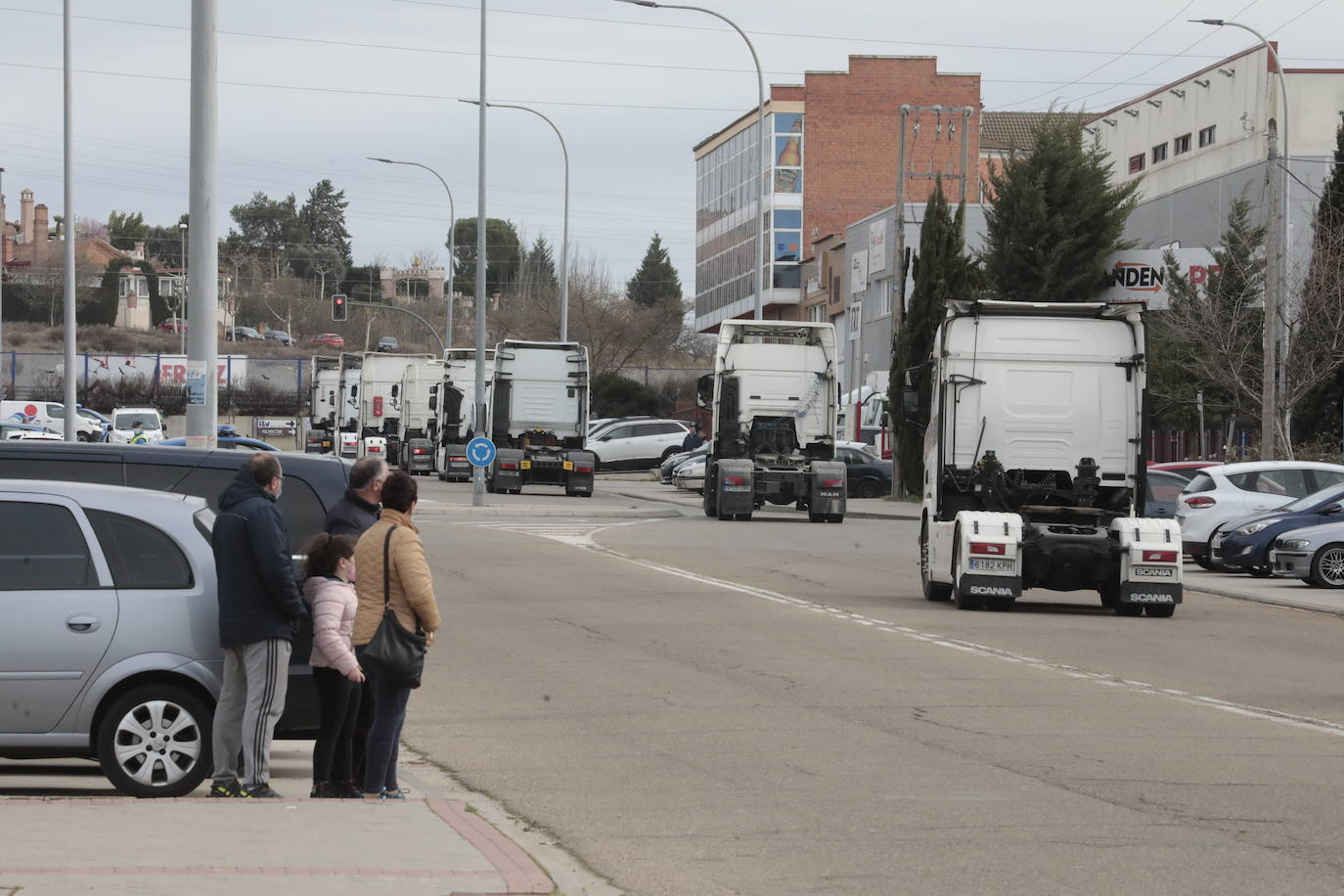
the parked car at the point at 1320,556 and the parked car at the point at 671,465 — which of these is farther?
the parked car at the point at 671,465

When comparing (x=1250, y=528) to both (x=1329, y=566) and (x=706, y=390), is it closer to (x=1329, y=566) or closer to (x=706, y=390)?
(x=1329, y=566)

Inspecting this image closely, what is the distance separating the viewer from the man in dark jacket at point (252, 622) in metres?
8.75

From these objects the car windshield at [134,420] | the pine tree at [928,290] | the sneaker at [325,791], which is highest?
the pine tree at [928,290]

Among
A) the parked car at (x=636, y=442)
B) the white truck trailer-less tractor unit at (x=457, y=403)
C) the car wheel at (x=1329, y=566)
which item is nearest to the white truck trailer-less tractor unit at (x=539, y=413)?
the white truck trailer-less tractor unit at (x=457, y=403)

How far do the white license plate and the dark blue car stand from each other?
22.5 ft

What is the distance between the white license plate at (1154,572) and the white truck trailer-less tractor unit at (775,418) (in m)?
17.8

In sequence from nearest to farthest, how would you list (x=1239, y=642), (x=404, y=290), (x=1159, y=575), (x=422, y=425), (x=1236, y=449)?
(x=1239, y=642) → (x=1159, y=575) → (x=1236, y=449) → (x=422, y=425) → (x=404, y=290)

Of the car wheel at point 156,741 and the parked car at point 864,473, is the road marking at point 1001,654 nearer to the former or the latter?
the car wheel at point 156,741

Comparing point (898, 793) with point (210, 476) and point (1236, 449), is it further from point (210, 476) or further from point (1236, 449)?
point (1236, 449)

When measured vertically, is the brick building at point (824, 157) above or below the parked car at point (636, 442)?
above

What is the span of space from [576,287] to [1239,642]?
276ft

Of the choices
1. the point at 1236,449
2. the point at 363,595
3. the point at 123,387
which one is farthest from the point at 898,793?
the point at 123,387

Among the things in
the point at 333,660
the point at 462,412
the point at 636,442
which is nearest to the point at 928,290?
the point at 462,412

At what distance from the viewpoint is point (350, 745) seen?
9.11m
